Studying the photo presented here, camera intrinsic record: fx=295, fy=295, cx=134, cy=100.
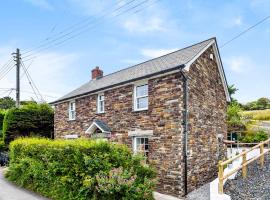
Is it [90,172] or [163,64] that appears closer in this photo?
[90,172]

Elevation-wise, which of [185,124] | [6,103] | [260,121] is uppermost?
[6,103]

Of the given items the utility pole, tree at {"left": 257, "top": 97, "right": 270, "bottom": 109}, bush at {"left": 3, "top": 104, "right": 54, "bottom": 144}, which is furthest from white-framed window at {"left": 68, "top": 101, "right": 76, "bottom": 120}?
tree at {"left": 257, "top": 97, "right": 270, "bottom": 109}

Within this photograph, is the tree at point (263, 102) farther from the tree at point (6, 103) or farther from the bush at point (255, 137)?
the tree at point (6, 103)

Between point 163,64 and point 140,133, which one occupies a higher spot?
point 163,64

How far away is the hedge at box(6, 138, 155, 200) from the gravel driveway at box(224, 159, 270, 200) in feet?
11.8

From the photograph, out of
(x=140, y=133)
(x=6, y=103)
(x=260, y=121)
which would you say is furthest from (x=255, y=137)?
(x=6, y=103)

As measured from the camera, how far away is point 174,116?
1404cm

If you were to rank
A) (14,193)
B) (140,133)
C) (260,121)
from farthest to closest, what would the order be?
(260,121) → (140,133) → (14,193)

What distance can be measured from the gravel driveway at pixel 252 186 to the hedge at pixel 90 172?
3583mm

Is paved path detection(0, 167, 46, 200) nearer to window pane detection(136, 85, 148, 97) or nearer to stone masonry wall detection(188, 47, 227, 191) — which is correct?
stone masonry wall detection(188, 47, 227, 191)

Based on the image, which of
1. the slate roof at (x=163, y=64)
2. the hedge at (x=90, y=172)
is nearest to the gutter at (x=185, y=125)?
the slate roof at (x=163, y=64)

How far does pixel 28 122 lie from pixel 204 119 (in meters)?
17.0

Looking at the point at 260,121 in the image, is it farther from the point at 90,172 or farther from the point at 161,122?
the point at 90,172

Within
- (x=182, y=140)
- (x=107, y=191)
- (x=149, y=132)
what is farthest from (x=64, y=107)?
(x=107, y=191)
